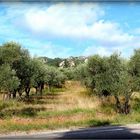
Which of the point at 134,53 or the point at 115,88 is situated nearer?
the point at 115,88

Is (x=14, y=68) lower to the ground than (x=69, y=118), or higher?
higher

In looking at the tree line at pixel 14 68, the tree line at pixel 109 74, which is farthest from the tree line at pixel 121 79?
the tree line at pixel 14 68

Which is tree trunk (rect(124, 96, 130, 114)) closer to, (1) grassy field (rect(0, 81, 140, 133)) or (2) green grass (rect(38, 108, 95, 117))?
(1) grassy field (rect(0, 81, 140, 133))

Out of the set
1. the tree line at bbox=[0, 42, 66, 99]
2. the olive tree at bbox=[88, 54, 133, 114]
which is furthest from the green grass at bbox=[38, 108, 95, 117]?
the tree line at bbox=[0, 42, 66, 99]

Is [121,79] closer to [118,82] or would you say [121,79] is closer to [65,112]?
[118,82]

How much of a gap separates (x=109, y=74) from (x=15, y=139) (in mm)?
13082

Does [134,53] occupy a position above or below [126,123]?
above

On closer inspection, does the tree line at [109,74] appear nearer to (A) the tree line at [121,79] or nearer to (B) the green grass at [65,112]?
(A) the tree line at [121,79]

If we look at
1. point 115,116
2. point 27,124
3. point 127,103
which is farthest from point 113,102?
point 27,124

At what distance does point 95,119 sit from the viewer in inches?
824

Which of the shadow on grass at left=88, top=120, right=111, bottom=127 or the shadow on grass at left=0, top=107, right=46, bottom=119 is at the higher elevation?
the shadow on grass at left=0, top=107, right=46, bottom=119

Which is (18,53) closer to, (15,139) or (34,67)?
(34,67)

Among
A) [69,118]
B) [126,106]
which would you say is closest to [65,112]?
[69,118]

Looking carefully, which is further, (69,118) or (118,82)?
(118,82)
